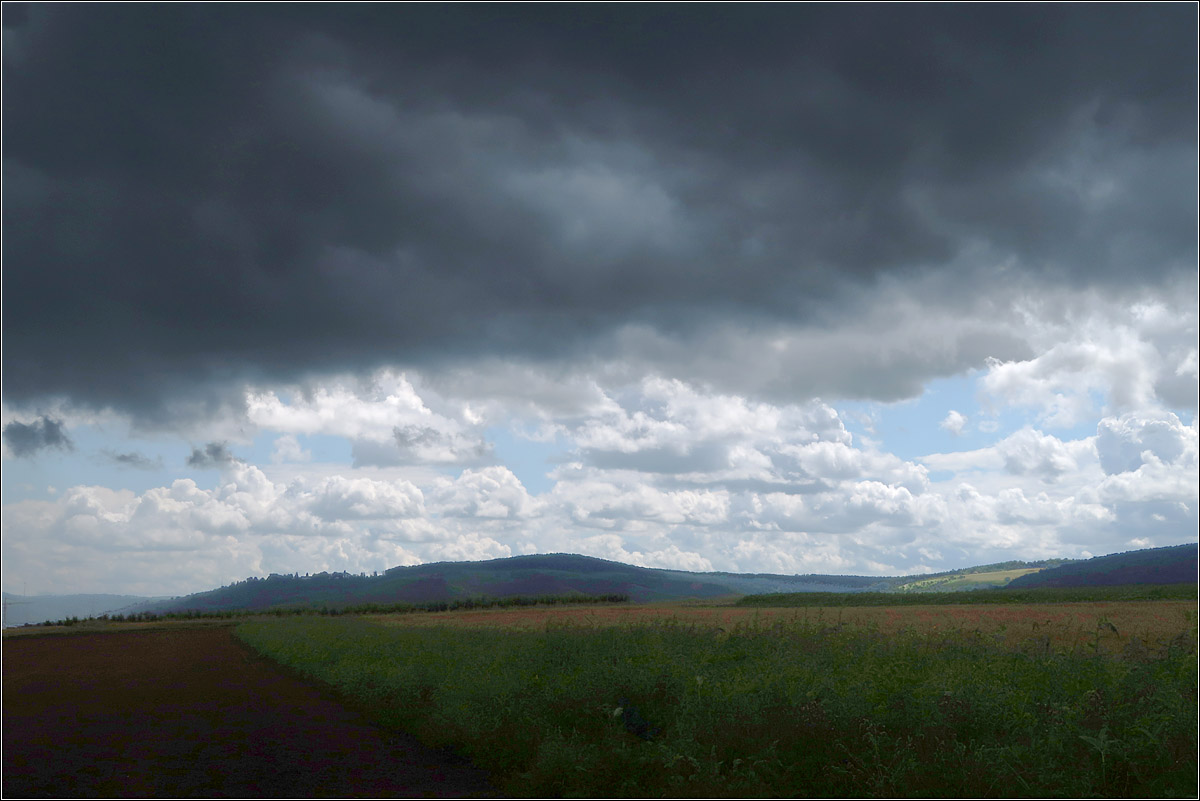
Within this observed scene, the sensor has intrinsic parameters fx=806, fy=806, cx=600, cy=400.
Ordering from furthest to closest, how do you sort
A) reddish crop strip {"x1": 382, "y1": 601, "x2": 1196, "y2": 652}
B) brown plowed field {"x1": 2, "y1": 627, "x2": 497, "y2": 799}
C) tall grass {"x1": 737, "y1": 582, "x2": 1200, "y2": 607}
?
1. tall grass {"x1": 737, "y1": 582, "x2": 1200, "y2": 607}
2. reddish crop strip {"x1": 382, "y1": 601, "x2": 1196, "y2": 652}
3. brown plowed field {"x1": 2, "y1": 627, "x2": 497, "y2": 799}

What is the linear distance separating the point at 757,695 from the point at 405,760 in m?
6.12

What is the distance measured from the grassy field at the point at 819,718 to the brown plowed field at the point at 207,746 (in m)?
1.19

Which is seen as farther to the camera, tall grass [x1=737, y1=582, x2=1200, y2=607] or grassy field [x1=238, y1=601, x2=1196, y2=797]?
tall grass [x1=737, y1=582, x2=1200, y2=607]

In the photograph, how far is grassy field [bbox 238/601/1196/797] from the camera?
1059 cm

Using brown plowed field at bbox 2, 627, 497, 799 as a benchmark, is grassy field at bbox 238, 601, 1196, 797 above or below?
above

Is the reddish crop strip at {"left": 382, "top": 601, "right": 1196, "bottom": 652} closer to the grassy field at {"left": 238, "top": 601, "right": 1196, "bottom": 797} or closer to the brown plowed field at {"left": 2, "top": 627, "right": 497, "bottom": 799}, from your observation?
the grassy field at {"left": 238, "top": 601, "right": 1196, "bottom": 797}

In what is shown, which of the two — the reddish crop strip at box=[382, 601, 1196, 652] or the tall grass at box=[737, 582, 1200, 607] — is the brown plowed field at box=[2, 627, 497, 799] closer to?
the reddish crop strip at box=[382, 601, 1196, 652]

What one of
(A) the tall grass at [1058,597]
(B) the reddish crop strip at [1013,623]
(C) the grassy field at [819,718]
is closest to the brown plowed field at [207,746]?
(C) the grassy field at [819,718]

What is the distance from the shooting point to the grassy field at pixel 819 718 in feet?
34.8

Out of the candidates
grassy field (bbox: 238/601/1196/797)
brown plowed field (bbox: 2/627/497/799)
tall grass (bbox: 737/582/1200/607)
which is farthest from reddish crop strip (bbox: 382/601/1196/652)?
tall grass (bbox: 737/582/1200/607)

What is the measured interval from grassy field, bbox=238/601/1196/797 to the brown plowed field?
1.19 meters

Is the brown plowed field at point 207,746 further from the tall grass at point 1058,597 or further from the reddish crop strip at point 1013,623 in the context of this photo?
the tall grass at point 1058,597

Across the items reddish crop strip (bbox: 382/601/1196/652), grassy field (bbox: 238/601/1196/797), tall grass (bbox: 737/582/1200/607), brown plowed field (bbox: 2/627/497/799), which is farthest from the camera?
tall grass (bbox: 737/582/1200/607)

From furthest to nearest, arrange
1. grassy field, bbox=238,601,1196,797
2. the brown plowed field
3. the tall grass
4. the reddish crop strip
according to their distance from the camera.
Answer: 1. the tall grass
2. the reddish crop strip
3. the brown plowed field
4. grassy field, bbox=238,601,1196,797
